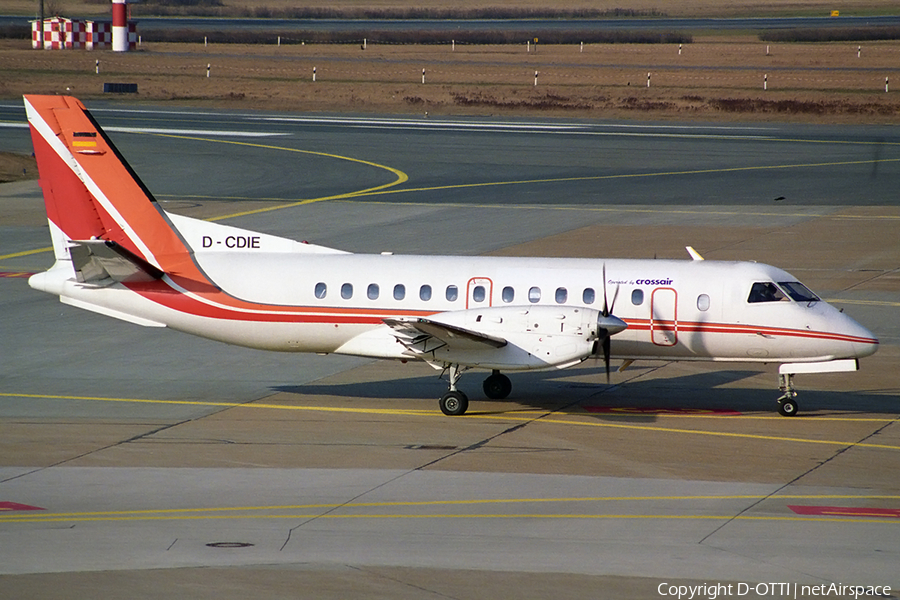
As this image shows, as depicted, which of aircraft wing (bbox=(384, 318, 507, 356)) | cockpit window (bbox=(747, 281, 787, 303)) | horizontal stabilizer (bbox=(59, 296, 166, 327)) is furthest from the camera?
horizontal stabilizer (bbox=(59, 296, 166, 327))

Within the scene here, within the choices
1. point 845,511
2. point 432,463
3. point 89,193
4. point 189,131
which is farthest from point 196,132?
point 845,511

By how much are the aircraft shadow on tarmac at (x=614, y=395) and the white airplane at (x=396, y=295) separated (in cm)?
106

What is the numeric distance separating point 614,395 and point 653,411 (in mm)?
1555

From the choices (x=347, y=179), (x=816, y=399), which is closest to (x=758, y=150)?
(x=347, y=179)

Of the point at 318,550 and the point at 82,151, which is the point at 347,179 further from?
the point at 318,550

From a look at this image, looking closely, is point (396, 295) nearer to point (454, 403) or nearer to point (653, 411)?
point (454, 403)

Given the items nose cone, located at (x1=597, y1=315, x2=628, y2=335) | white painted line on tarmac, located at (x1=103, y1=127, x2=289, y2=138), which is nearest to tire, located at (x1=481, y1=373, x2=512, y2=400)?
nose cone, located at (x1=597, y1=315, x2=628, y2=335)

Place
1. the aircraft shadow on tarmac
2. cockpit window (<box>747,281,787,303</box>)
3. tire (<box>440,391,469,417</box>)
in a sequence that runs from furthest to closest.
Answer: the aircraft shadow on tarmac, cockpit window (<box>747,281,787,303</box>), tire (<box>440,391,469,417</box>)

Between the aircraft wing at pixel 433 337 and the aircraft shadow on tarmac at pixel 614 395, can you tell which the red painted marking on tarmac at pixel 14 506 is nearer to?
the aircraft wing at pixel 433 337

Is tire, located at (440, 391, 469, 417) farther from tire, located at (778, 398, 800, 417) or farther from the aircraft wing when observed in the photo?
tire, located at (778, 398, 800, 417)

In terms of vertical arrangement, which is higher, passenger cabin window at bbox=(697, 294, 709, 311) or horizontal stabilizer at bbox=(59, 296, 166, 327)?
passenger cabin window at bbox=(697, 294, 709, 311)

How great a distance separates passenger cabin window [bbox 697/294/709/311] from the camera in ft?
75.3

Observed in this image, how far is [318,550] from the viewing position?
15.3 m

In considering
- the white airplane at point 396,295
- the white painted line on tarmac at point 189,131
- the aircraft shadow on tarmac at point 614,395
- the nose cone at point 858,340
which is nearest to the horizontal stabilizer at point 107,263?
the white airplane at point 396,295
